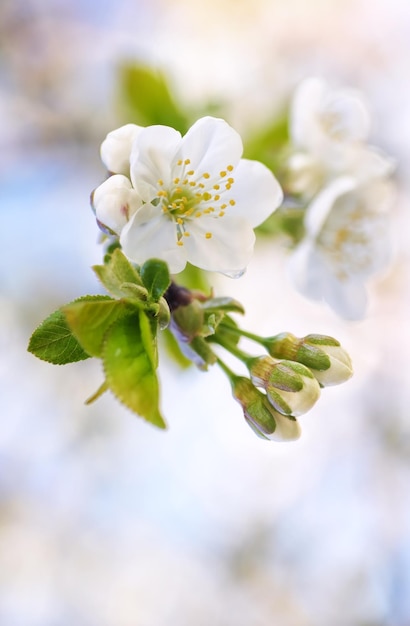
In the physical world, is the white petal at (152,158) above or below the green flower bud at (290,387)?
above

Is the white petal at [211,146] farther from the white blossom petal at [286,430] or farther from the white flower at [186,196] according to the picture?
the white blossom petal at [286,430]

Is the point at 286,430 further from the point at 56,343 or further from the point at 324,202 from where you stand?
the point at 324,202

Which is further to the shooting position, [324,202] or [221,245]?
[324,202]

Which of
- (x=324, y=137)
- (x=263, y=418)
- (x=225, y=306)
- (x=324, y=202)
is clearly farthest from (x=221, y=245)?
(x=324, y=137)

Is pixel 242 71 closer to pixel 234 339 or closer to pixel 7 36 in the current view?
pixel 7 36

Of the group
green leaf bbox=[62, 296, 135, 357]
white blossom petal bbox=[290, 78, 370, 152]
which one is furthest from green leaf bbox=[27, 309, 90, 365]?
white blossom petal bbox=[290, 78, 370, 152]

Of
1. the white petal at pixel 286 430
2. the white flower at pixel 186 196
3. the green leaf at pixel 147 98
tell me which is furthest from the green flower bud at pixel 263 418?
the green leaf at pixel 147 98
